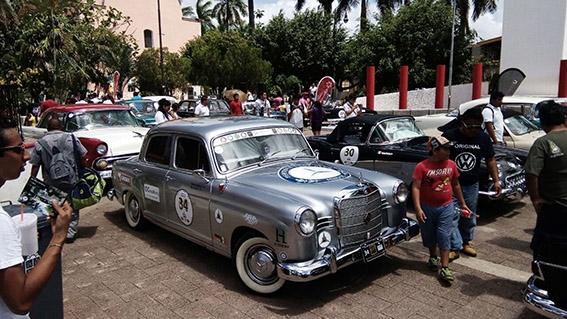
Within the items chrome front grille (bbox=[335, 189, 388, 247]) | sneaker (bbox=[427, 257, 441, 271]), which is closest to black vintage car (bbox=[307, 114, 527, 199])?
sneaker (bbox=[427, 257, 441, 271])

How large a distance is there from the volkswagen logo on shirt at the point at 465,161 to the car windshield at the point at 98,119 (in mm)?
7155

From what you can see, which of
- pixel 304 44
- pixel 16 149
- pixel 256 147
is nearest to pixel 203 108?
pixel 256 147

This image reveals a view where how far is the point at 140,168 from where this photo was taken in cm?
607

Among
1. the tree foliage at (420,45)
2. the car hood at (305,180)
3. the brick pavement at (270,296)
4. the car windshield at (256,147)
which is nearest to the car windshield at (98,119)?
the brick pavement at (270,296)

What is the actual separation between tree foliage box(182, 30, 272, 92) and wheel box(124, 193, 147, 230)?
2864 cm

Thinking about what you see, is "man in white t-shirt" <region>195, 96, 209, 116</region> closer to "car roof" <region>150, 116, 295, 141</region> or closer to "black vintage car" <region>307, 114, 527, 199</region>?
"black vintage car" <region>307, 114, 527, 199</region>

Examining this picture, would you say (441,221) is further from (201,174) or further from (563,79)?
(563,79)

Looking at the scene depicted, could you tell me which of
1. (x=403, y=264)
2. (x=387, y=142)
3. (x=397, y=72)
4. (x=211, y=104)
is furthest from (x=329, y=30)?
(x=403, y=264)

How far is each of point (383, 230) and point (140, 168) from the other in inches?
131

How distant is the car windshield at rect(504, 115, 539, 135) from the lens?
8.83 m

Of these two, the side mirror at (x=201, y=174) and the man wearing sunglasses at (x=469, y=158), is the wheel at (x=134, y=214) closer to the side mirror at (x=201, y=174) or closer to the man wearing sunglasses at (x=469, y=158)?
the side mirror at (x=201, y=174)

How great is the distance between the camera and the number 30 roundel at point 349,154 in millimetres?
7559

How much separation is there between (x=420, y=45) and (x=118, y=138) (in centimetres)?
2470

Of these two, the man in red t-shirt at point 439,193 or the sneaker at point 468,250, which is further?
the sneaker at point 468,250
